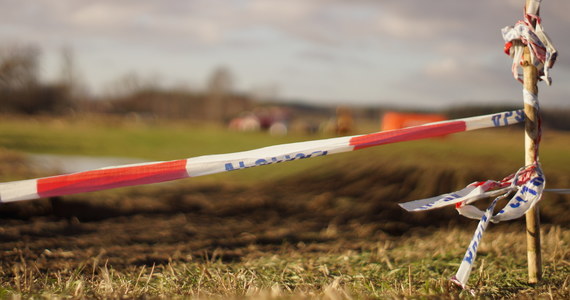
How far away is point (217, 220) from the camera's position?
5.20 meters

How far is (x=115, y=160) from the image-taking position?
1156cm

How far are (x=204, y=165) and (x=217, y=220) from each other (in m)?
2.79

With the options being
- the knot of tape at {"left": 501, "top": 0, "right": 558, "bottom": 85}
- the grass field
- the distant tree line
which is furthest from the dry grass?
the distant tree line

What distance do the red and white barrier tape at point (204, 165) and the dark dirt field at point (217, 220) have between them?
102 centimetres

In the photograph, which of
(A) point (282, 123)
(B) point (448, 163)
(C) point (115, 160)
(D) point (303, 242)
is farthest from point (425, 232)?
(A) point (282, 123)

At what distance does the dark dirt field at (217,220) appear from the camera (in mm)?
3730

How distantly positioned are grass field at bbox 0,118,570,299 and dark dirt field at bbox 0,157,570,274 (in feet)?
0.05

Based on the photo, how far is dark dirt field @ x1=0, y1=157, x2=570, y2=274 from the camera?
12.2 ft

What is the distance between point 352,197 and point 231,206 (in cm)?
186

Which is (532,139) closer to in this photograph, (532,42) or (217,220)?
(532,42)

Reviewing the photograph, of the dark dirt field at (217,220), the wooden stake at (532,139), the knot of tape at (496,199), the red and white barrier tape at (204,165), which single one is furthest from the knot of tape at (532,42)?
the dark dirt field at (217,220)

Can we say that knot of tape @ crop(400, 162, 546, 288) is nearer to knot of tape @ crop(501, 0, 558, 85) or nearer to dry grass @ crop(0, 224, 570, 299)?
dry grass @ crop(0, 224, 570, 299)

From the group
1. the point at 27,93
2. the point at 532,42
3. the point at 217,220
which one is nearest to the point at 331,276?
the point at 532,42

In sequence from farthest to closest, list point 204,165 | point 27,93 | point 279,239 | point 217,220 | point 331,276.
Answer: point 27,93 < point 217,220 < point 279,239 < point 331,276 < point 204,165
